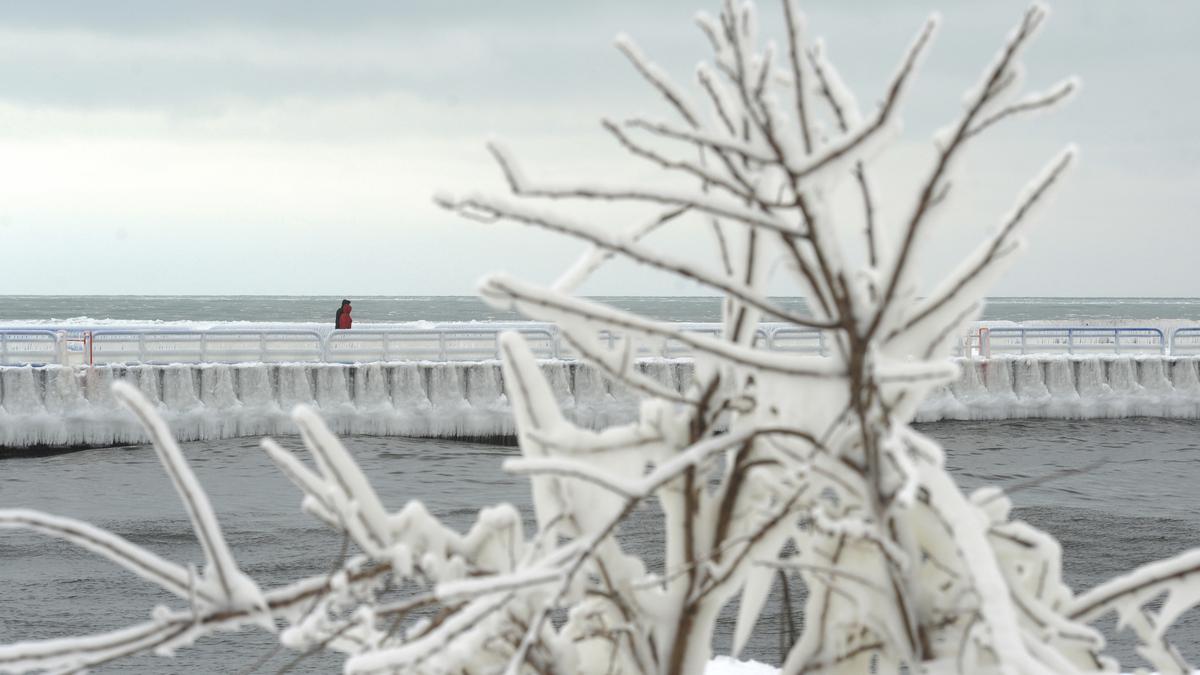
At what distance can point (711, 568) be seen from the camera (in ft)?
5.57

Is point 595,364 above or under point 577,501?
above

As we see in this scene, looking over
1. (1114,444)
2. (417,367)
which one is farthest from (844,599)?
(1114,444)

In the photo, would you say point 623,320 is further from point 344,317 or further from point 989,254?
point 344,317

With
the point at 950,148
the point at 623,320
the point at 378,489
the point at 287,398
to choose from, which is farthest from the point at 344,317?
the point at 950,148

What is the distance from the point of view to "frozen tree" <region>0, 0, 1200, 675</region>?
1391 millimetres

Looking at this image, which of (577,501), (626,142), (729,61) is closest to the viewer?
(626,142)

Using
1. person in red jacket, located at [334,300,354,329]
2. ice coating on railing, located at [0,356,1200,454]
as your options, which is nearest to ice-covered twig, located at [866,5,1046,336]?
ice coating on railing, located at [0,356,1200,454]

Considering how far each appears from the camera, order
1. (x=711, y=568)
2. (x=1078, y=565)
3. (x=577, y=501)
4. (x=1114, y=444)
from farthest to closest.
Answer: (x=1114, y=444)
(x=1078, y=565)
(x=577, y=501)
(x=711, y=568)

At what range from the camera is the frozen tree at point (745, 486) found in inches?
54.7

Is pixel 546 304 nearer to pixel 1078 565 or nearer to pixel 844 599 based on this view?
pixel 844 599

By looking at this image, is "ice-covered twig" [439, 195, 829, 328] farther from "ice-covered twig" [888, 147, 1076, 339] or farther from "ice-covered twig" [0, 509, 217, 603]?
"ice-covered twig" [0, 509, 217, 603]

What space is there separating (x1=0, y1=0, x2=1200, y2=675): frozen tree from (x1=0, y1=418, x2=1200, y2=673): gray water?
7.68m

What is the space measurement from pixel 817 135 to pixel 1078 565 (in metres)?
11.6

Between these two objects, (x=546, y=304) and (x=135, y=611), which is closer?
(x=546, y=304)
